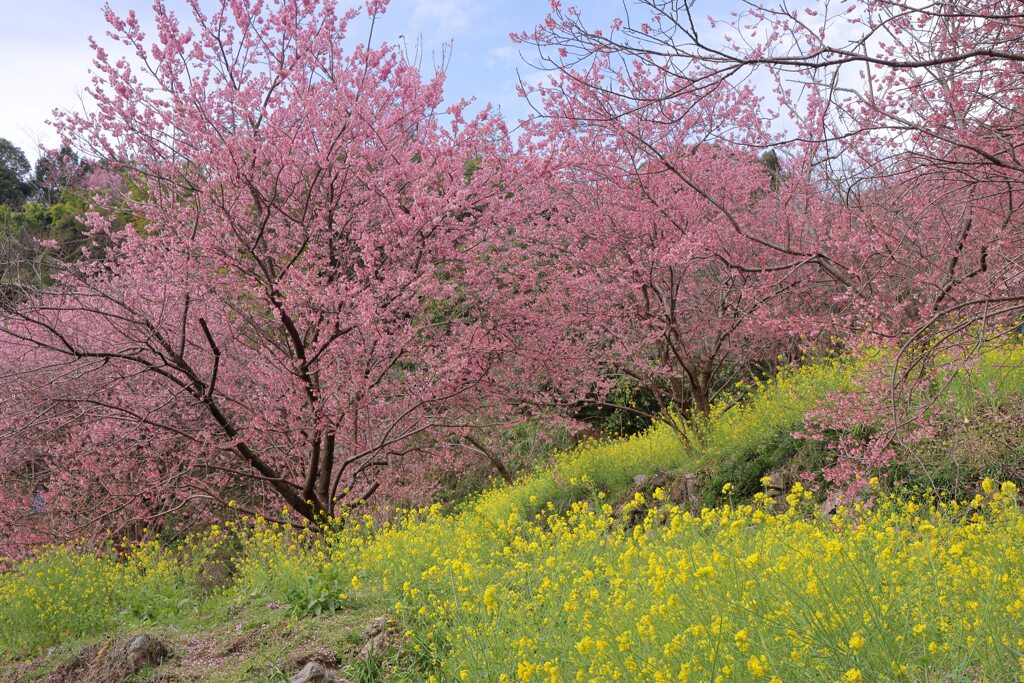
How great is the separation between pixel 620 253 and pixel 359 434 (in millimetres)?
3490

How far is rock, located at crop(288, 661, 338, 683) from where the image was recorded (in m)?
4.12

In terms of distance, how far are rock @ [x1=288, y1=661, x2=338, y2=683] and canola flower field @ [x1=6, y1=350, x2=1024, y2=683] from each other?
1.28 feet

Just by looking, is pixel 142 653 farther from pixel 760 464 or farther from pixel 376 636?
pixel 760 464

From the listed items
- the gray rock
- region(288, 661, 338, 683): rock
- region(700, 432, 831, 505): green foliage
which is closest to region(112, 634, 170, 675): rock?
the gray rock

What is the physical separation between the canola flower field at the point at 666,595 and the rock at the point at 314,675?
1.28 ft

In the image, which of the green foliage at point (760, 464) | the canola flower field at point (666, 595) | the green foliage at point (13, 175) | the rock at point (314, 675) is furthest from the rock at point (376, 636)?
the green foliage at point (13, 175)

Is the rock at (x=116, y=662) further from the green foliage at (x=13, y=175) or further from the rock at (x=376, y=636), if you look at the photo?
the green foliage at (x=13, y=175)

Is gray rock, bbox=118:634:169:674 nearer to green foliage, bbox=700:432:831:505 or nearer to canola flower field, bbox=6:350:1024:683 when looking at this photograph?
canola flower field, bbox=6:350:1024:683

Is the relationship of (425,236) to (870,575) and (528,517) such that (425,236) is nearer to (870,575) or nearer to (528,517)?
(528,517)

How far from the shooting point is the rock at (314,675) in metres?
4.12

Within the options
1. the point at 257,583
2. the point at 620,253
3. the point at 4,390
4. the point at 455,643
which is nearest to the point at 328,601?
the point at 257,583

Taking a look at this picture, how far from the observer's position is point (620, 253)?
877cm

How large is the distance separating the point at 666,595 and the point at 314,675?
1977 mm

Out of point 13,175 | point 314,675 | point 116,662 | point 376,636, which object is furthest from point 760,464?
point 13,175
